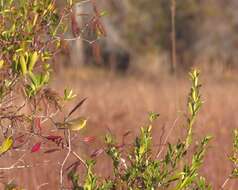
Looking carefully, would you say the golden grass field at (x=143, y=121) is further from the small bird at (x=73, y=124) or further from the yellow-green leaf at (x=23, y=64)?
the yellow-green leaf at (x=23, y=64)

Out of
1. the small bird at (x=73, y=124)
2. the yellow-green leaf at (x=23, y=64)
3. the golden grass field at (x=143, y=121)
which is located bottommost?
the golden grass field at (x=143, y=121)

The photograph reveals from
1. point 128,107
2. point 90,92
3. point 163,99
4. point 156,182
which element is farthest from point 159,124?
point 156,182

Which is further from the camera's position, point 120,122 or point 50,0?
point 120,122

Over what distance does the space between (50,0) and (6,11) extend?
0.16 metres

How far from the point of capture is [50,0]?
2.61m

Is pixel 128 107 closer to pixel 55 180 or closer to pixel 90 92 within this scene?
pixel 90 92

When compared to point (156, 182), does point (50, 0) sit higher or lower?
higher

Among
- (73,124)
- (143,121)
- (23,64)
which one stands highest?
(23,64)

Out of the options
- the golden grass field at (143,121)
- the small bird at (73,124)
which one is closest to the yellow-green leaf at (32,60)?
the small bird at (73,124)

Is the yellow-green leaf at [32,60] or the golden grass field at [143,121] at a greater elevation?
the yellow-green leaf at [32,60]

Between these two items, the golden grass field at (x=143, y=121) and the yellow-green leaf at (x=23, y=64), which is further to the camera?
the golden grass field at (x=143, y=121)

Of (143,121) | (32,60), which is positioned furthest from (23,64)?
(143,121)

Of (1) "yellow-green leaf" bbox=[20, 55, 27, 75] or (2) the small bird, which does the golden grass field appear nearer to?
(2) the small bird

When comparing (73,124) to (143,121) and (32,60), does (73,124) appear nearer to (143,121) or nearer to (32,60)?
(32,60)
